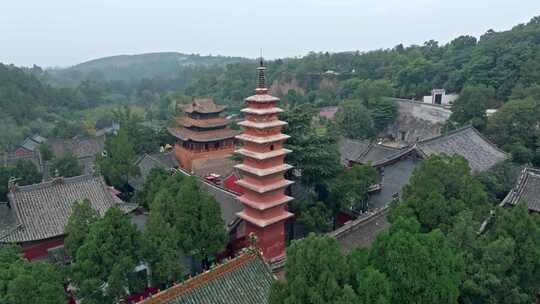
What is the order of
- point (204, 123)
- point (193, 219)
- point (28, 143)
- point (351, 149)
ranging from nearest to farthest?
point (193, 219) → point (204, 123) → point (351, 149) → point (28, 143)

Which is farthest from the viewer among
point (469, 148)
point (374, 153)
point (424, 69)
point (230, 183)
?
point (424, 69)

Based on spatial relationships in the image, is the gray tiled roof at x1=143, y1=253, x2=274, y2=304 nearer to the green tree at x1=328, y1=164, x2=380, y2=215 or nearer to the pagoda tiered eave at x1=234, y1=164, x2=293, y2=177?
the pagoda tiered eave at x1=234, y1=164, x2=293, y2=177

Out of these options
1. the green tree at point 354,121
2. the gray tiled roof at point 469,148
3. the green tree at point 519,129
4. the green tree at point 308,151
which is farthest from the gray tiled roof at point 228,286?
the green tree at point 354,121

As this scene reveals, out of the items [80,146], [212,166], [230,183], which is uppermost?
[230,183]

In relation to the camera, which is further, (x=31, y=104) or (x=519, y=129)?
(x=31, y=104)

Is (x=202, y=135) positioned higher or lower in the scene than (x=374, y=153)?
higher

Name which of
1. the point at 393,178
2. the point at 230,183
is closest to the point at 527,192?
the point at 393,178

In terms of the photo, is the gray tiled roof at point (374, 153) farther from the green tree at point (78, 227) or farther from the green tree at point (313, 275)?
the green tree at point (313, 275)

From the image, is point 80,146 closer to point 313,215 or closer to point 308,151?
point 308,151
